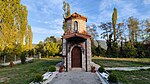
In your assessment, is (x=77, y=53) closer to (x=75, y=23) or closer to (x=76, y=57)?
(x=76, y=57)

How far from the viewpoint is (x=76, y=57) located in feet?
48.5

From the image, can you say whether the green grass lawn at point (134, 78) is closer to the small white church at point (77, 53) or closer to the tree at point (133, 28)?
the small white church at point (77, 53)

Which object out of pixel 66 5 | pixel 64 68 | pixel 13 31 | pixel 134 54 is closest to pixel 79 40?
pixel 64 68

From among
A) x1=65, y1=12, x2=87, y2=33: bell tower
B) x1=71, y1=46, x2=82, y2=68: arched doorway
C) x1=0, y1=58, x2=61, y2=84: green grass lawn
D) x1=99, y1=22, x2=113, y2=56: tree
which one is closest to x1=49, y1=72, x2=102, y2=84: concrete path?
x1=0, y1=58, x2=61, y2=84: green grass lawn

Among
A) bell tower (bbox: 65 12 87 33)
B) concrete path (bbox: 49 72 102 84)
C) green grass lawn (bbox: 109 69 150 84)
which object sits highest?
bell tower (bbox: 65 12 87 33)

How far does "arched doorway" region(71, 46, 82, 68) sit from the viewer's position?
14.7 metres

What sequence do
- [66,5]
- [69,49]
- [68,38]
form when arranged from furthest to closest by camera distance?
[66,5] → [69,49] → [68,38]

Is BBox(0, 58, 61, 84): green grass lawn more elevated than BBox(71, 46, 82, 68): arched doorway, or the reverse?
BBox(71, 46, 82, 68): arched doorway

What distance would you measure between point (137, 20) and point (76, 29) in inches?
1073

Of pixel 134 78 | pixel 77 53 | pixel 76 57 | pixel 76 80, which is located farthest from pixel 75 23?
pixel 134 78

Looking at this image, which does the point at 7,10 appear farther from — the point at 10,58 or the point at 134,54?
the point at 134,54

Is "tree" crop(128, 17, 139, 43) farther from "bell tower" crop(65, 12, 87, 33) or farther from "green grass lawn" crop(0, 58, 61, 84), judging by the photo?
"green grass lawn" crop(0, 58, 61, 84)

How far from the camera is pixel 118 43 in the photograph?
3881 centimetres

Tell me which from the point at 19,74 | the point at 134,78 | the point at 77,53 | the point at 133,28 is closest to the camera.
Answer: the point at 134,78
